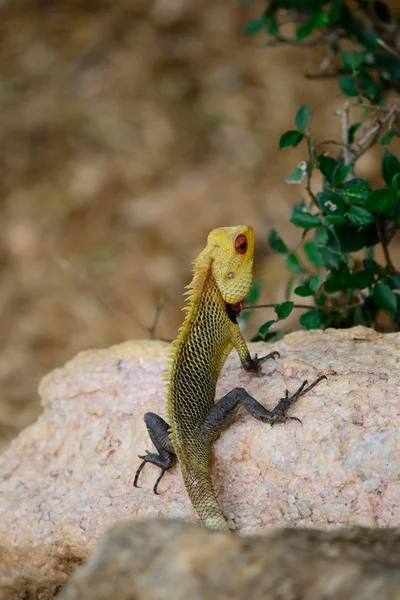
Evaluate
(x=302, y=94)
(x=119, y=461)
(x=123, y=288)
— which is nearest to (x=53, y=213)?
(x=123, y=288)

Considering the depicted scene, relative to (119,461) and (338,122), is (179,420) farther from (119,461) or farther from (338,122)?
(338,122)

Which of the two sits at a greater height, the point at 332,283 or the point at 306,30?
the point at 306,30

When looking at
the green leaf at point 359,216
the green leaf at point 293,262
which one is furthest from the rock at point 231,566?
the green leaf at point 293,262

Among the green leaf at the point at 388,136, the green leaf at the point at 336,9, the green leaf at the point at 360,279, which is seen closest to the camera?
the green leaf at the point at 360,279

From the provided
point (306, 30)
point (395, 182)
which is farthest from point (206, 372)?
point (306, 30)

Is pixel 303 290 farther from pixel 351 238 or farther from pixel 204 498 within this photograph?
pixel 204 498

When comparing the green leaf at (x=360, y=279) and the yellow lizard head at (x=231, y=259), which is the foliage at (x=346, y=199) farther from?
the yellow lizard head at (x=231, y=259)
